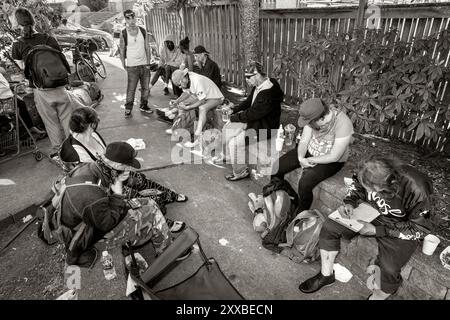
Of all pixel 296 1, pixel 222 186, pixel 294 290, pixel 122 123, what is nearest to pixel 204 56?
pixel 122 123

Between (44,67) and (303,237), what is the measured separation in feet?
13.3

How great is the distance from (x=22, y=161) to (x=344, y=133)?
4.70 meters

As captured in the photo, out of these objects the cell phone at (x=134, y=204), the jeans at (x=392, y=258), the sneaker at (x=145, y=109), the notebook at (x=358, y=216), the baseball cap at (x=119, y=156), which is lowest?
the sneaker at (x=145, y=109)

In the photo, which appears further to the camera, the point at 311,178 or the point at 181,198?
the point at 181,198

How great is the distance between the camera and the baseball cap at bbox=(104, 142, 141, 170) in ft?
9.16

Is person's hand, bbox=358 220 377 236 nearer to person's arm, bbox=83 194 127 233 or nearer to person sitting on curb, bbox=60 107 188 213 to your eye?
person's arm, bbox=83 194 127 233

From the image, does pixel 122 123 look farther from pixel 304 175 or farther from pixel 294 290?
pixel 294 290

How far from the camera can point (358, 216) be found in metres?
2.64

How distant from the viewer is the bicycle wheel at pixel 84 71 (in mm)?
8086

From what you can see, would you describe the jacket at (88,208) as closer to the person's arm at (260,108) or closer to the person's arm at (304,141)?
the person's arm at (304,141)

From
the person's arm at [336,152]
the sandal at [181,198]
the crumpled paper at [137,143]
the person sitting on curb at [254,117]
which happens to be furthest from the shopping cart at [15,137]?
the person's arm at [336,152]

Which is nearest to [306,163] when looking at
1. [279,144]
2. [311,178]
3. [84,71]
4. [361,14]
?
[311,178]

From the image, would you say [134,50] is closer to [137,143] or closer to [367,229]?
[137,143]

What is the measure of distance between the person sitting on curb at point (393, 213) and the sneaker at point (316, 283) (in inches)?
14.7
